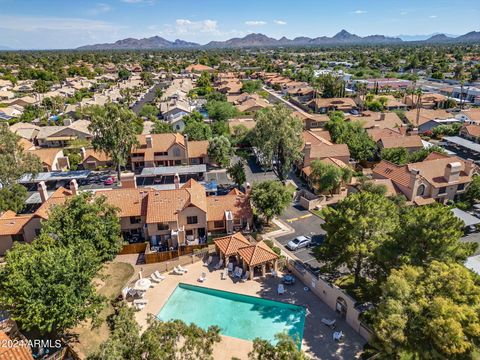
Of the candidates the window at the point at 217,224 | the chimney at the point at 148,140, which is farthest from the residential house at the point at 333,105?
the window at the point at 217,224

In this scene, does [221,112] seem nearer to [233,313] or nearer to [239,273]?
[239,273]

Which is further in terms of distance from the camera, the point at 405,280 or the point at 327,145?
the point at 327,145

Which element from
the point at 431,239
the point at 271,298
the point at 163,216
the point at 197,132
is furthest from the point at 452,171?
the point at 197,132

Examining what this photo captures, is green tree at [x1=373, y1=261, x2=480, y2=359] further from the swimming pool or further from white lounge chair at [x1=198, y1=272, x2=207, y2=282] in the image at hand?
white lounge chair at [x1=198, y1=272, x2=207, y2=282]

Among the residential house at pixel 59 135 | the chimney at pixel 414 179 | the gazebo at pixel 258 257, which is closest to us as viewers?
the gazebo at pixel 258 257

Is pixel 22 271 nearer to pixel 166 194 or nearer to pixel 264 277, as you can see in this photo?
pixel 166 194

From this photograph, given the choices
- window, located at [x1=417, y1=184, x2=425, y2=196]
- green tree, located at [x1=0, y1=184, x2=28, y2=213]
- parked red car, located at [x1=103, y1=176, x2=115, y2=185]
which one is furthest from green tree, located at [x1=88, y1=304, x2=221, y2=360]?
parked red car, located at [x1=103, y1=176, x2=115, y2=185]

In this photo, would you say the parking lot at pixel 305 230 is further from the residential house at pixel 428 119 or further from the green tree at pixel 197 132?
the residential house at pixel 428 119

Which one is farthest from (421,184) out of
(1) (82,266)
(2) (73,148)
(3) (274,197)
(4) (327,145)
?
(2) (73,148)
